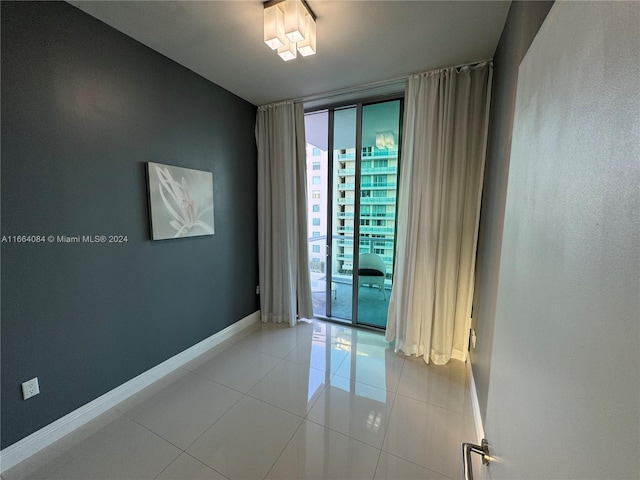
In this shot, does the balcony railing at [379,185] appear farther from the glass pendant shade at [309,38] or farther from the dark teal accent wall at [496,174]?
the glass pendant shade at [309,38]

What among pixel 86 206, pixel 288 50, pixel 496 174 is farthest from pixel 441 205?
pixel 86 206

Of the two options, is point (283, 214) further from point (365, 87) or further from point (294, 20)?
point (294, 20)

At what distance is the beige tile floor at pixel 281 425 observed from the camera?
1.48 meters

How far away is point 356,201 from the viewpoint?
304 cm

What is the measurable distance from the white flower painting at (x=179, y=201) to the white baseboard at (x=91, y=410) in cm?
115

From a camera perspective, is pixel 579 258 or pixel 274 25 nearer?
pixel 579 258

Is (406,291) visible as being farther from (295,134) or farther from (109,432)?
(109,432)

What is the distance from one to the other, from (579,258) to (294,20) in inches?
73.3

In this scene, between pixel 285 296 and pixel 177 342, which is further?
pixel 285 296

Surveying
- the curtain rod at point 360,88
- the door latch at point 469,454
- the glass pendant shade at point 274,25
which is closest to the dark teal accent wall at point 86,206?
the curtain rod at point 360,88

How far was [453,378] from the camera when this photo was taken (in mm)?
2281

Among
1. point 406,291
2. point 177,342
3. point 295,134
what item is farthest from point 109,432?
point 295,134

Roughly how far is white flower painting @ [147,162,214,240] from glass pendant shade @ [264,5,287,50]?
1316mm

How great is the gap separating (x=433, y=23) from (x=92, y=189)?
2.59m
